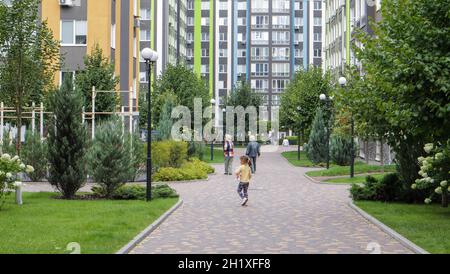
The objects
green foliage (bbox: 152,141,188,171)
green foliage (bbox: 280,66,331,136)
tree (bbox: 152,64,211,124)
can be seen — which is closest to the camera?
green foliage (bbox: 152,141,188,171)

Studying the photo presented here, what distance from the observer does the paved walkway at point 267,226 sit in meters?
12.0

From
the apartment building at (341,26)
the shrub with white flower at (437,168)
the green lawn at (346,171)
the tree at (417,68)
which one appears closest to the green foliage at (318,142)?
the apartment building at (341,26)

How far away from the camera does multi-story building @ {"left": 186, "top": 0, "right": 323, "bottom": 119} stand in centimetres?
11775

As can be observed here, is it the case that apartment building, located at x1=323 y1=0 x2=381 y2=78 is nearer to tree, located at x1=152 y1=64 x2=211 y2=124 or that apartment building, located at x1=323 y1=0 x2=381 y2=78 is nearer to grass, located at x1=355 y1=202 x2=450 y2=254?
tree, located at x1=152 y1=64 x2=211 y2=124

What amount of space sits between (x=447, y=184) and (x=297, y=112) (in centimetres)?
3909

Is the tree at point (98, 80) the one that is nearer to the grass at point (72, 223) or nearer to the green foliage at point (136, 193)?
the green foliage at point (136, 193)

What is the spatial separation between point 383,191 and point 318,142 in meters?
24.1

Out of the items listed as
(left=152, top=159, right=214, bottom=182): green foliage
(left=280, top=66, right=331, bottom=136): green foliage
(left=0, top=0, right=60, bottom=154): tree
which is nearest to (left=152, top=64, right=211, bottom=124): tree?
(left=280, top=66, right=331, bottom=136): green foliage

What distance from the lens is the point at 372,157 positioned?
49.5 metres

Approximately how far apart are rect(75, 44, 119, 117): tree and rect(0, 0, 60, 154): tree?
12.1 metres

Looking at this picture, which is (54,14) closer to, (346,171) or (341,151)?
(346,171)

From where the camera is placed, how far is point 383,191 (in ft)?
66.6

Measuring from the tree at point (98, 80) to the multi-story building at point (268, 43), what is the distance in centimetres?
8190

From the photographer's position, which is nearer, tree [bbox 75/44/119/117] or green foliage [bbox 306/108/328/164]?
tree [bbox 75/44/119/117]
